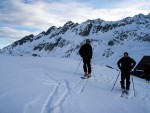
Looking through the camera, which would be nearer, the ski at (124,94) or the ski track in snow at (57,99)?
the ski track in snow at (57,99)

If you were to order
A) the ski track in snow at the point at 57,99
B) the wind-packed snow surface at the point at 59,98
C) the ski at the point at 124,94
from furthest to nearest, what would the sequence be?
the ski at the point at 124,94, the wind-packed snow surface at the point at 59,98, the ski track in snow at the point at 57,99

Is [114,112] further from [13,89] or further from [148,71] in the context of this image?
[148,71]

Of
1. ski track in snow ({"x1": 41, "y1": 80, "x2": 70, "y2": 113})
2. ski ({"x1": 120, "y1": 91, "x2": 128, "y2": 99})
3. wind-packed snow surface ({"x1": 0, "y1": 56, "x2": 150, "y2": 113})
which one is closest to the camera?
ski track in snow ({"x1": 41, "y1": 80, "x2": 70, "y2": 113})

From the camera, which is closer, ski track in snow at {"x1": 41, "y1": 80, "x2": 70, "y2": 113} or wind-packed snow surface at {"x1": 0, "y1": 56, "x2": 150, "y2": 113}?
ski track in snow at {"x1": 41, "y1": 80, "x2": 70, "y2": 113}

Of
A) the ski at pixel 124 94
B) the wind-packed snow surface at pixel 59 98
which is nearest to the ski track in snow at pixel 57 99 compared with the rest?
the wind-packed snow surface at pixel 59 98

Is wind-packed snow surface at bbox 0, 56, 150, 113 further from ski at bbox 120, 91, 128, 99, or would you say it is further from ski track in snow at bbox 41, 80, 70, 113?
ski at bbox 120, 91, 128, 99

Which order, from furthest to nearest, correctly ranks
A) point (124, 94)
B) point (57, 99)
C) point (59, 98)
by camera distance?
point (124, 94)
point (59, 98)
point (57, 99)

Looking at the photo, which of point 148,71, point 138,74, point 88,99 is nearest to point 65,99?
point 88,99

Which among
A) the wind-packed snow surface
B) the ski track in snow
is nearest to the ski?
the wind-packed snow surface

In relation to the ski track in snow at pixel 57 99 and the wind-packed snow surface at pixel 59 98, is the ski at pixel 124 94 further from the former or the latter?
the ski track in snow at pixel 57 99

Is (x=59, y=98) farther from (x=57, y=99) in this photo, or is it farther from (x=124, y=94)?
(x=124, y=94)

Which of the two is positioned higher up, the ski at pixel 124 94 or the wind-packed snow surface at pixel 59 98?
the wind-packed snow surface at pixel 59 98

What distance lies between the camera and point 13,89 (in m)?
10.6

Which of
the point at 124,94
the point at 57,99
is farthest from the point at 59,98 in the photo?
the point at 124,94
